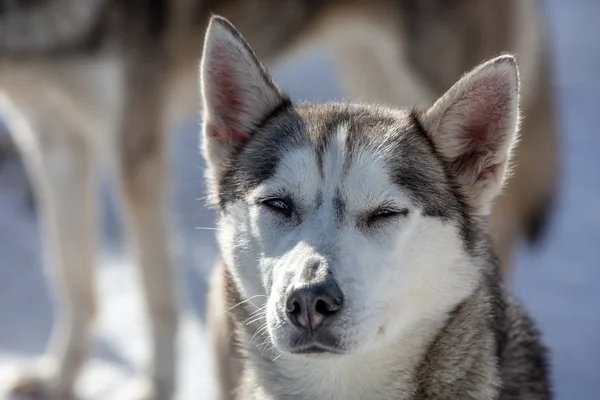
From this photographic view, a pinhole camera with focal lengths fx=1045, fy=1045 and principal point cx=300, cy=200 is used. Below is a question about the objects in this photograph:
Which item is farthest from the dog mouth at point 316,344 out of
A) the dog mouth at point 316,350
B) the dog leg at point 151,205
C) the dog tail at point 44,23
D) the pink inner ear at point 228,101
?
the dog tail at point 44,23

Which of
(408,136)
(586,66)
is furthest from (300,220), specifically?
(586,66)

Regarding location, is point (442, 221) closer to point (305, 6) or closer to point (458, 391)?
point (458, 391)

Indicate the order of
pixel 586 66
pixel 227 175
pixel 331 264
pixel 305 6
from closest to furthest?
1. pixel 331 264
2. pixel 227 175
3. pixel 305 6
4. pixel 586 66

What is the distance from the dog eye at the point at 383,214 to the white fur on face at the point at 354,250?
0.01 meters

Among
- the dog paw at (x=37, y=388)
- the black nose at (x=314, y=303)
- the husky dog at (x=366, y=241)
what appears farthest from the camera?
the dog paw at (x=37, y=388)

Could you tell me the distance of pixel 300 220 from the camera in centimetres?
243

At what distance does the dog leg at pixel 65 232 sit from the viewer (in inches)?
166

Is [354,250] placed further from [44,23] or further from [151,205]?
[44,23]

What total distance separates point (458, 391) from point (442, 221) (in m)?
0.41

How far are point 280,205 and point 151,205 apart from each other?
1.63m

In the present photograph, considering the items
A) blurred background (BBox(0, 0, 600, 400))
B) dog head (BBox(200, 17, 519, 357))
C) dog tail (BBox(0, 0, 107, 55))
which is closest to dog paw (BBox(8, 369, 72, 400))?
blurred background (BBox(0, 0, 600, 400))

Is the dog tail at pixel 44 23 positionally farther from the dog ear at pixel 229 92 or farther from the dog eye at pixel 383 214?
the dog eye at pixel 383 214

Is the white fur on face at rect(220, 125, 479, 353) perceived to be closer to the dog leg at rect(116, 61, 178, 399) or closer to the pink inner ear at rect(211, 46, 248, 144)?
the pink inner ear at rect(211, 46, 248, 144)

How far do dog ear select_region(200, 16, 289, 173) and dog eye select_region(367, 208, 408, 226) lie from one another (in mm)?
492
